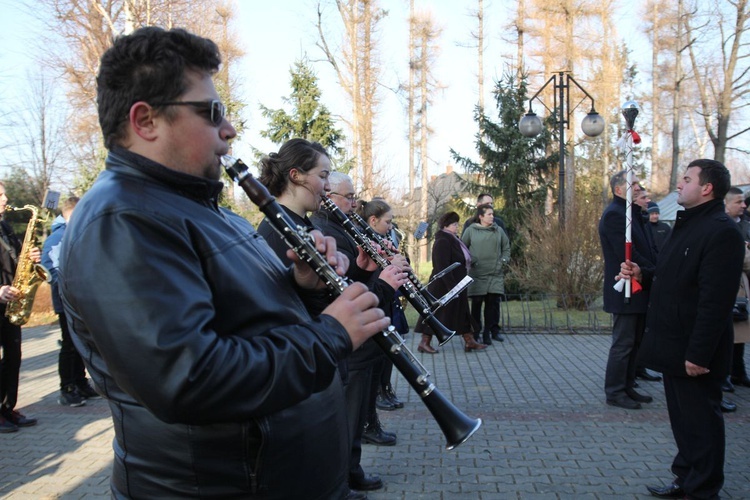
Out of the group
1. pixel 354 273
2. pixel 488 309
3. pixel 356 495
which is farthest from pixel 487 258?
pixel 354 273

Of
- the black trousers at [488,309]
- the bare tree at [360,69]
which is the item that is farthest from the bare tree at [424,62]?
the black trousers at [488,309]

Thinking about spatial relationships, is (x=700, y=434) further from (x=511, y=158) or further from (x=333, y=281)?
(x=511, y=158)

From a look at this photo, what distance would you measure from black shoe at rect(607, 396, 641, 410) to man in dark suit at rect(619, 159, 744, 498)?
196cm

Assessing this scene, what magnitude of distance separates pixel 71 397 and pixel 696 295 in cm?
625

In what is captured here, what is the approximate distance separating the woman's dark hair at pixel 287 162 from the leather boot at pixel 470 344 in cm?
624

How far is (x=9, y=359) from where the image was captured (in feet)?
18.6

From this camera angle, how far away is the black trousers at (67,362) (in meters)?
Answer: 6.50

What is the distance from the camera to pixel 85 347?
1.74 meters

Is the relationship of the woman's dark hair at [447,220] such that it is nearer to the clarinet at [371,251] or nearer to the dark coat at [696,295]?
the clarinet at [371,251]

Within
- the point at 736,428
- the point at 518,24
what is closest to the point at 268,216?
the point at 736,428

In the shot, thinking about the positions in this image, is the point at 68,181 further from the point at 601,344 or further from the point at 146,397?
the point at 146,397

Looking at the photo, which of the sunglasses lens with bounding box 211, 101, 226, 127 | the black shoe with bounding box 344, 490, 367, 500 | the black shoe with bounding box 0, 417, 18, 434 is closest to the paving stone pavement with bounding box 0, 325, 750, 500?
the black shoe with bounding box 0, 417, 18, 434

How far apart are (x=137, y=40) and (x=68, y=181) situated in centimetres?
2687

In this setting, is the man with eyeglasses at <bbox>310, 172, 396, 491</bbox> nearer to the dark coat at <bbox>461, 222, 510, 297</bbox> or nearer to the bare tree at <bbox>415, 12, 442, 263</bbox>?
the dark coat at <bbox>461, 222, 510, 297</bbox>
